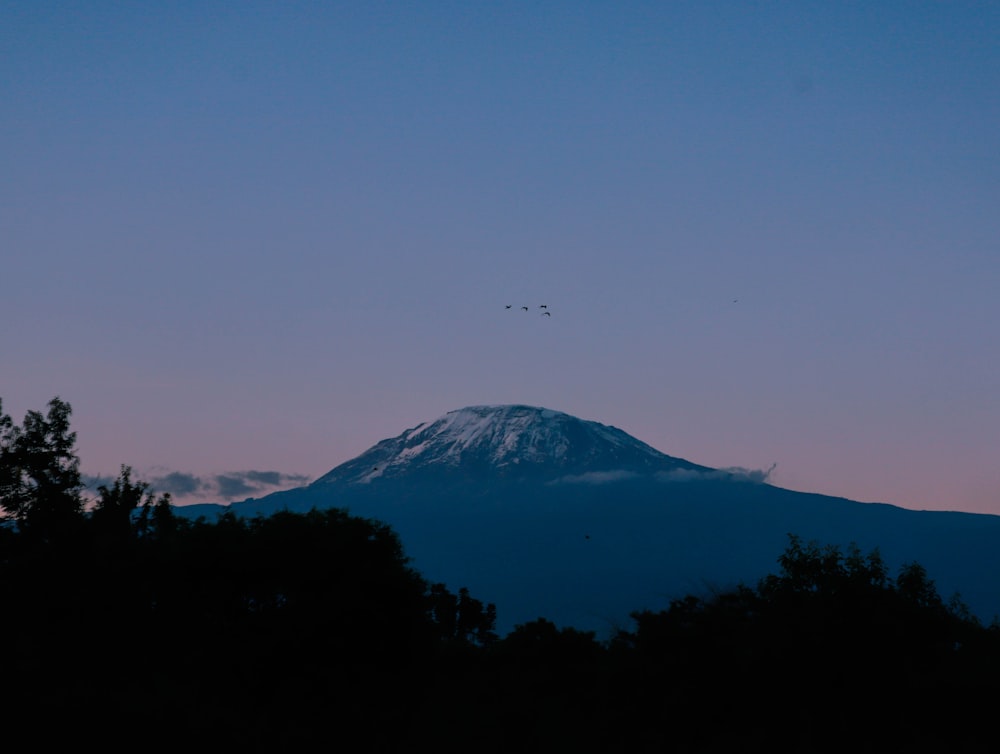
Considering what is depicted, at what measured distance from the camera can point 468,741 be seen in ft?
107

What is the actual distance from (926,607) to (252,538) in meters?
29.4

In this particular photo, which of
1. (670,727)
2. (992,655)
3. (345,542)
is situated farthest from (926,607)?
(345,542)

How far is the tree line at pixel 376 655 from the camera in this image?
103ft

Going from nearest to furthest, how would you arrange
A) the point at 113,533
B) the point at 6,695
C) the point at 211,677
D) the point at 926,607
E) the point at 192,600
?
the point at 6,695 → the point at 926,607 → the point at 211,677 → the point at 192,600 → the point at 113,533

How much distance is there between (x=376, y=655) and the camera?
147 feet

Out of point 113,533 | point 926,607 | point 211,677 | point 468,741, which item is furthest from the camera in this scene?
point 113,533

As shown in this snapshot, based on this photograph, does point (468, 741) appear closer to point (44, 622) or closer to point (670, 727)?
point (670, 727)

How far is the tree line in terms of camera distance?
31.5 meters

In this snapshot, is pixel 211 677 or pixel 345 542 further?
pixel 345 542

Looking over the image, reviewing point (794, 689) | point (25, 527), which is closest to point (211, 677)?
point (25, 527)

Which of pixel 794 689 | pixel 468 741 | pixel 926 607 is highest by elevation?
pixel 926 607

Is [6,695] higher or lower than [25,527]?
lower

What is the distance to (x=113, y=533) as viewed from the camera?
174 ft

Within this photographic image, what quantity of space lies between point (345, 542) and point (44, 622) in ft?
45.1
